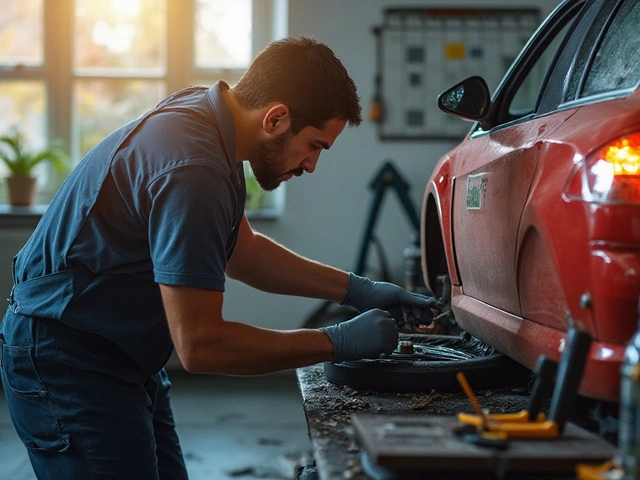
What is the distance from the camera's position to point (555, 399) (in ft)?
3.58

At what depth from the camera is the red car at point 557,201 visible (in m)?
1.20

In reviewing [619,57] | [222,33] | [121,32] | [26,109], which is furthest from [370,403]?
[26,109]

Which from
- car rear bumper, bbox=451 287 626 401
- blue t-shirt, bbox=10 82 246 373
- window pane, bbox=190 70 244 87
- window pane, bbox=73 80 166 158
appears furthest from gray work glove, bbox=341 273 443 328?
window pane, bbox=73 80 166 158

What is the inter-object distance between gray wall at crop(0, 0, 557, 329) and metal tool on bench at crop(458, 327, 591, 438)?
14.4 feet

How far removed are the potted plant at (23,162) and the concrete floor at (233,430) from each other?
1.57 m

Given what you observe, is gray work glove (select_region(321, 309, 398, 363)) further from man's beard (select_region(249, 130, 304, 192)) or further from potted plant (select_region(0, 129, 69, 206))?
potted plant (select_region(0, 129, 69, 206))

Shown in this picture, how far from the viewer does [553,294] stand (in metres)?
1.41

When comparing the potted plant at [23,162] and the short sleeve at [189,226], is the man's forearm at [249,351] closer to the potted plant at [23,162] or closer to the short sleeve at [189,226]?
the short sleeve at [189,226]

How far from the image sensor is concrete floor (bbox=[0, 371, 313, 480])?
3.65 metres

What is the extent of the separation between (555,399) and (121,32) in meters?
5.32

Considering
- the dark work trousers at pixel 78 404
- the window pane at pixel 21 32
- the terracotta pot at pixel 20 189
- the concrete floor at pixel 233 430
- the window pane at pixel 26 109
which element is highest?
the window pane at pixel 21 32

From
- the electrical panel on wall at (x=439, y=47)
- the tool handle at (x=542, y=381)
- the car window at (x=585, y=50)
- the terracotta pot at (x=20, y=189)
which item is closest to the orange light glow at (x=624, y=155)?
the tool handle at (x=542, y=381)

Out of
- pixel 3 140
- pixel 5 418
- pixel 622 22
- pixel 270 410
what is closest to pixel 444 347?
pixel 622 22

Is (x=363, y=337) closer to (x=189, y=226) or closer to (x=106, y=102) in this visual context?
(x=189, y=226)
